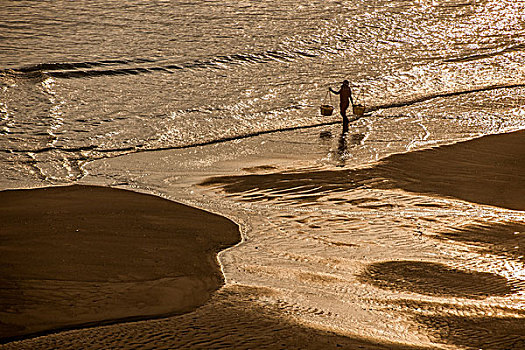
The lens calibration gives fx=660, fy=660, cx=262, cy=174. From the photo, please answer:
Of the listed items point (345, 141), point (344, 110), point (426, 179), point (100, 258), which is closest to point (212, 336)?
point (100, 258)

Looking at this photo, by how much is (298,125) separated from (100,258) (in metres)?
10.6

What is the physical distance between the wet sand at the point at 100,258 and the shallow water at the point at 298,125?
56 cm

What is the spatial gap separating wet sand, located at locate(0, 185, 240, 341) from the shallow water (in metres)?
0.56

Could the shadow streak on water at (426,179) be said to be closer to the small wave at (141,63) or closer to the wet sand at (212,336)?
the wet sand at (212,336)

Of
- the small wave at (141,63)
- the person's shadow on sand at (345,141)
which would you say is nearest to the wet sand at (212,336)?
the person's shadow on sand at (345,141)

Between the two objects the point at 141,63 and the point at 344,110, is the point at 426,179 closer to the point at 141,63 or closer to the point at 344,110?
the point at 344,110

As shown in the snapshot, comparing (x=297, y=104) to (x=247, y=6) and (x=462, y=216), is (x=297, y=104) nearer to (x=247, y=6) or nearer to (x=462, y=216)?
(x=462, y=216)

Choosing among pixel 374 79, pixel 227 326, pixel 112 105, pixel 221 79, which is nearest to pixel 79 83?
pixel 112 105

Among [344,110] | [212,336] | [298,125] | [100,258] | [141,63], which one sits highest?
[141,63]

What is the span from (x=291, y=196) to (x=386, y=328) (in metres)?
5.30

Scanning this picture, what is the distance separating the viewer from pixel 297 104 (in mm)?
19484

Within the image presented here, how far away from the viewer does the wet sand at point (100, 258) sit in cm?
609

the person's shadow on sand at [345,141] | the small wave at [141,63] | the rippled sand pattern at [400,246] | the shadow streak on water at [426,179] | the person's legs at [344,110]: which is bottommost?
the rippled sand pattern at [400,246]

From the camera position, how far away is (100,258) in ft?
24.4
